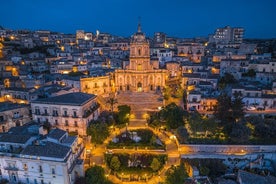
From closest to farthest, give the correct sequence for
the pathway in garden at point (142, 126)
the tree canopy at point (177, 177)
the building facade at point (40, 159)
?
the tree canopy at point (177, 177) < the building facade at point (40, 159) < the pathway in garden at point (142, 126)

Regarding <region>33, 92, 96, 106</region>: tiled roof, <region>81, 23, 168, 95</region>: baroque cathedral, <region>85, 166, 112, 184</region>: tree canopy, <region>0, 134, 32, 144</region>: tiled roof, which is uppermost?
<region>81, 23, 168, 95</region>: baroque cathedral

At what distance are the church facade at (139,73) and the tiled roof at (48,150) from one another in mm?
36637

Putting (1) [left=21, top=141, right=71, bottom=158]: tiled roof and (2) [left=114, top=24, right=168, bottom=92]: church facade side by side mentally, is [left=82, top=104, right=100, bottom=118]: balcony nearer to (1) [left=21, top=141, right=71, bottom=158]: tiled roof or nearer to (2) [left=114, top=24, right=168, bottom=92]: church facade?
(1) [left=21, top=141, right=71, bottom=158]: tiled roof

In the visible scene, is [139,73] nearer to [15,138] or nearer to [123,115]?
[123,115]

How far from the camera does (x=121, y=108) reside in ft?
159

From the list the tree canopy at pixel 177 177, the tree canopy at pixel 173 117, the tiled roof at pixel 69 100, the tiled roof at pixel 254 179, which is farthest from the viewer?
the tree canopy at pixel 173 117

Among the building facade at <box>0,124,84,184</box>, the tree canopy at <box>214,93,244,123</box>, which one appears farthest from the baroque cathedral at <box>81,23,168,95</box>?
the building facade at <box>0,124,84,184</box>

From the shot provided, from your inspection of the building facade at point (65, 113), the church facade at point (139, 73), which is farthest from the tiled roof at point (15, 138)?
the church facade at point (139, 73)

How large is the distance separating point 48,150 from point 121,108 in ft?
64.8

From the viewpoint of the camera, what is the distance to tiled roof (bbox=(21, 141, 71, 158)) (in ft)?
101

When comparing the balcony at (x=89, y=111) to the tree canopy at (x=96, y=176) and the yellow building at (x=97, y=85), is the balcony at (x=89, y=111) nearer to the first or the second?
the yellow building at (x=97, y=85)

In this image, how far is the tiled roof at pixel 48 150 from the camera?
101 ft

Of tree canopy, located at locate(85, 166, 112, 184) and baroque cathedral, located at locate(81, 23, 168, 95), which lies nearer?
tree canopy, located at locate(85, 166, 112, 184)

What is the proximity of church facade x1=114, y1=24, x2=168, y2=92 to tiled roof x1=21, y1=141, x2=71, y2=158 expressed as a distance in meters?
36.6
